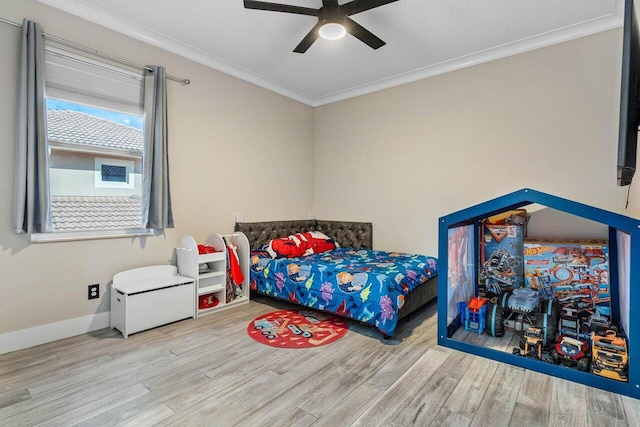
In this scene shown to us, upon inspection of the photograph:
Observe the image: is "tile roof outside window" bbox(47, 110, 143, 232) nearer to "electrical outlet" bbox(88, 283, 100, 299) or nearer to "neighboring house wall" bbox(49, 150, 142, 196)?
"neighboring house wall" bbox(49, 150, 142, 196)

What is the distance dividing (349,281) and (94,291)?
230 centimetres

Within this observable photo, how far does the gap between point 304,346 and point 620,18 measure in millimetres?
3958

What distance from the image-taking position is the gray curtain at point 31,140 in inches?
96.7

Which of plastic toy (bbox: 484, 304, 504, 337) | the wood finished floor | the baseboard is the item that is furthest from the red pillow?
plastic toy (bbox: 484, 304, 504, 337)

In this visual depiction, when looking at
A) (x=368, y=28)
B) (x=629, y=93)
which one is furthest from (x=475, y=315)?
(x=368, y=28)

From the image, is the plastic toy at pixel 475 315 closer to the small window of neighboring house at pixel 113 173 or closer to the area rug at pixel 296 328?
the area rug at pixel 296 328

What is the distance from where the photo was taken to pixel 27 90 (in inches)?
97.2

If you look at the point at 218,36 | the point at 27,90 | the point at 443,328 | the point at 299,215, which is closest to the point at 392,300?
the point at 443,328

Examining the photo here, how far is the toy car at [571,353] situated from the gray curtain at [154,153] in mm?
3502

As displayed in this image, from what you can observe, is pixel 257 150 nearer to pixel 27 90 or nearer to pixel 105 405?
pixel 27 90

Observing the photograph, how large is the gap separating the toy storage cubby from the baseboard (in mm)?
3016

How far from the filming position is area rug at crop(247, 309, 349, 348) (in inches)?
107

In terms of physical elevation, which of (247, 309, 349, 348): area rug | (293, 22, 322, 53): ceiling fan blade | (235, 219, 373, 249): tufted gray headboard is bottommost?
(247, 309, 349, 348): area rug

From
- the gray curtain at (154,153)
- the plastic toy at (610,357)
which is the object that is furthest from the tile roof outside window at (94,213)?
the plastic toy at (610,357)
